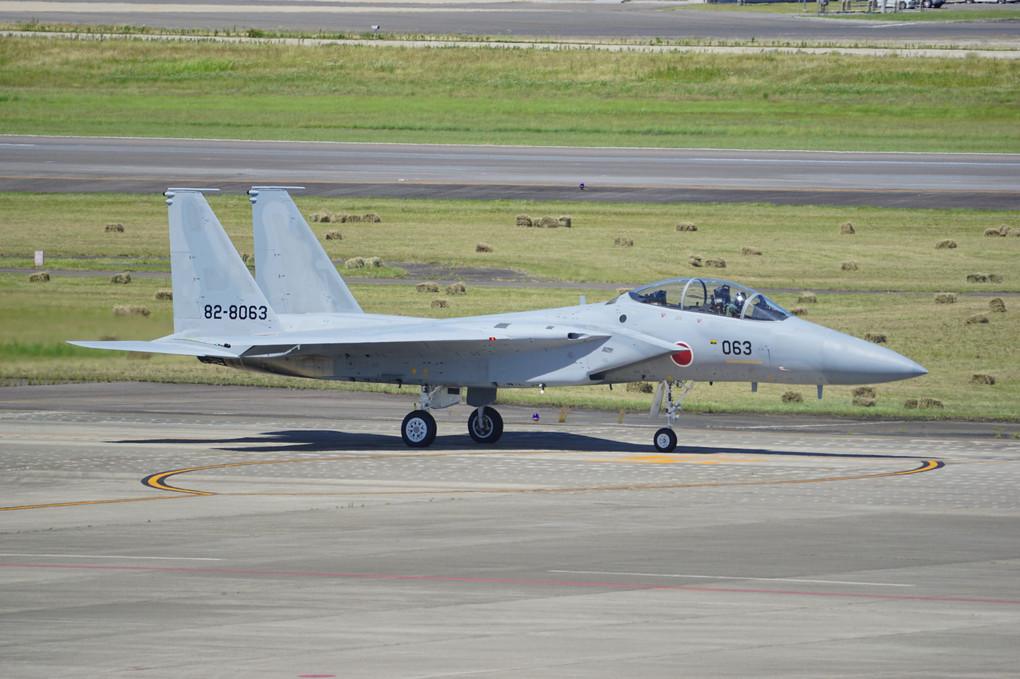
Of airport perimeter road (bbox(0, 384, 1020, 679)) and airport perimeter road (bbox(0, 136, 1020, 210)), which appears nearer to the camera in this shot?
airport perimeter road (bbox(0, 384, 1020, 679))

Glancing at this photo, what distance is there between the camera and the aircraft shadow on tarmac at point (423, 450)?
93.6 ft

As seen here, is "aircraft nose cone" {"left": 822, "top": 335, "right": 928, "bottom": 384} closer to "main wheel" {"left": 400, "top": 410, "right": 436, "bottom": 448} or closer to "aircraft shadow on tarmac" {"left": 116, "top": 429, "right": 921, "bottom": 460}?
"aircraft shadow on tarmac" {"left": 116, "top": 429, "right": 921, "bottom": 460}

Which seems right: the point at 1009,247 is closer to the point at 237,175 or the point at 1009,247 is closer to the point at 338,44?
the point at 237,175

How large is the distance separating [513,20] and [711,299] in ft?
390

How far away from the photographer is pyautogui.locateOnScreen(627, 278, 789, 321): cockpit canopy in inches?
1064

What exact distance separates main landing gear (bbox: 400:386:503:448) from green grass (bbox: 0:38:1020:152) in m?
53.4

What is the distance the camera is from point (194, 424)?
31625mm

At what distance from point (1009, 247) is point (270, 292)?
33346mm

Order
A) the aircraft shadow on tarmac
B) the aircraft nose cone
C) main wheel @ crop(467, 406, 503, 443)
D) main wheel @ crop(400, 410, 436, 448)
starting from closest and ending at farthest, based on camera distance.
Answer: the aircraft nose cone
the aircraft shadow on tarmac
main wheel @ crop(400, 410, 436, 448)
main wheel @ crop(467, 406, 503, 443)

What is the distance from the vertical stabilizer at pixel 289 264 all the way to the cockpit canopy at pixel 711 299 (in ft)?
22.0

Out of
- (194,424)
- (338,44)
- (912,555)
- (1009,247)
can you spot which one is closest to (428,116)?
(338,44)

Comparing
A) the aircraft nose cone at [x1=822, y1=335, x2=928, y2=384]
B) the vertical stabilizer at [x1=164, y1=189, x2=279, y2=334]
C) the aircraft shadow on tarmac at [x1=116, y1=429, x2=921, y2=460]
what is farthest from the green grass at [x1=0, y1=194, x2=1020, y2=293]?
the aircraft nose cone at [x1=822, y1=335, x2=928, y2=384]

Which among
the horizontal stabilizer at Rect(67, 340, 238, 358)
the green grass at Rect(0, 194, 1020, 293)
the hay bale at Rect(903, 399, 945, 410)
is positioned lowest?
the hay bale at Rect(903, 399, 945, 410)

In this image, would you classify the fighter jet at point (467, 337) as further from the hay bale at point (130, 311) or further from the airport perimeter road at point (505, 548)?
the hay bale at point (130, 311)
